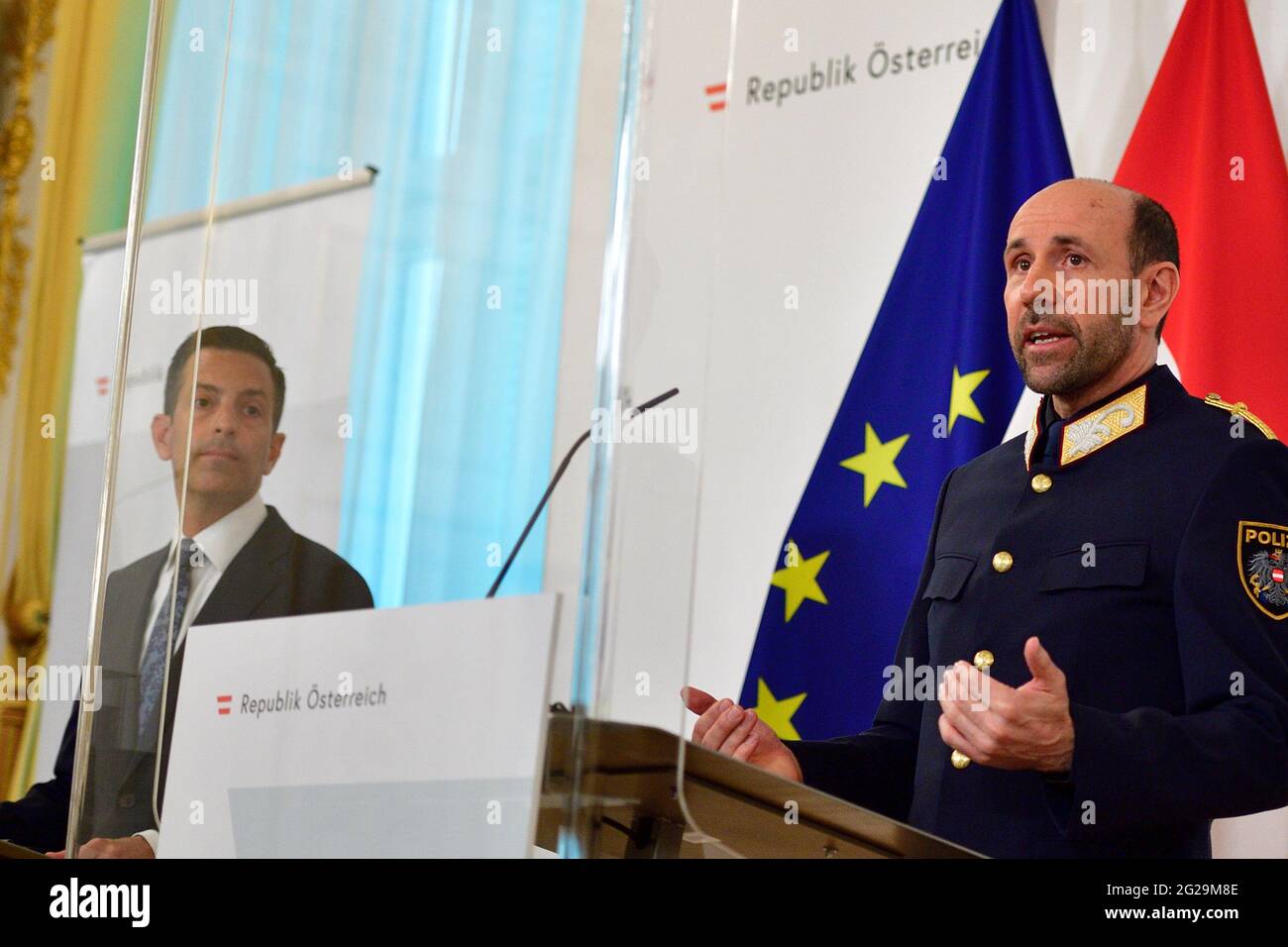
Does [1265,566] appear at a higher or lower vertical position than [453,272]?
lower

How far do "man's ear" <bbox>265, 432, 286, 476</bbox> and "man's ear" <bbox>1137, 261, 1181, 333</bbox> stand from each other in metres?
1.45

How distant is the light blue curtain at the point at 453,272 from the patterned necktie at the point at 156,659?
0.35 m

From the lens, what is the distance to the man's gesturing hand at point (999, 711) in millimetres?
1571

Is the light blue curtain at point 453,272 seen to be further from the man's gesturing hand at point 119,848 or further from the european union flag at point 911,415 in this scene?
the european union flag at point 911,415

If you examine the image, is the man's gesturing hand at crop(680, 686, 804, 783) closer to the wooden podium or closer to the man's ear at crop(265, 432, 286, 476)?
the wooden podium

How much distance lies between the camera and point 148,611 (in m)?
1.62

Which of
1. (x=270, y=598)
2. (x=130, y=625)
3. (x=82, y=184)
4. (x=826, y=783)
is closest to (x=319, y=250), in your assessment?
(x=270, y=598)

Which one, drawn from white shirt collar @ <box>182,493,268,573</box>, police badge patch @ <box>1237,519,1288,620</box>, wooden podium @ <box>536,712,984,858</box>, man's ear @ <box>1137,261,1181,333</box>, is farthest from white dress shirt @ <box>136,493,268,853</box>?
man's ear @ <box>1137,261,1181,333</box>

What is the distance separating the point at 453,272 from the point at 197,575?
46 centimetres

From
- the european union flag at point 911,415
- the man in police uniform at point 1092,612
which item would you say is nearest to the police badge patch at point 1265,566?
the man in police uniform at point 1092,612

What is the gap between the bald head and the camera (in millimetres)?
2279

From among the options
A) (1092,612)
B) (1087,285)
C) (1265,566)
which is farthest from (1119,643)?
(1087,285)

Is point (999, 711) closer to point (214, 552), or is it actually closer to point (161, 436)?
point (214, 552)

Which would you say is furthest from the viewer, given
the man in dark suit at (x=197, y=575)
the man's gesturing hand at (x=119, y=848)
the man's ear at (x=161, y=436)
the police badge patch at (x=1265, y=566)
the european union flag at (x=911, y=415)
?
the european union flag at (x=911, y=415)
